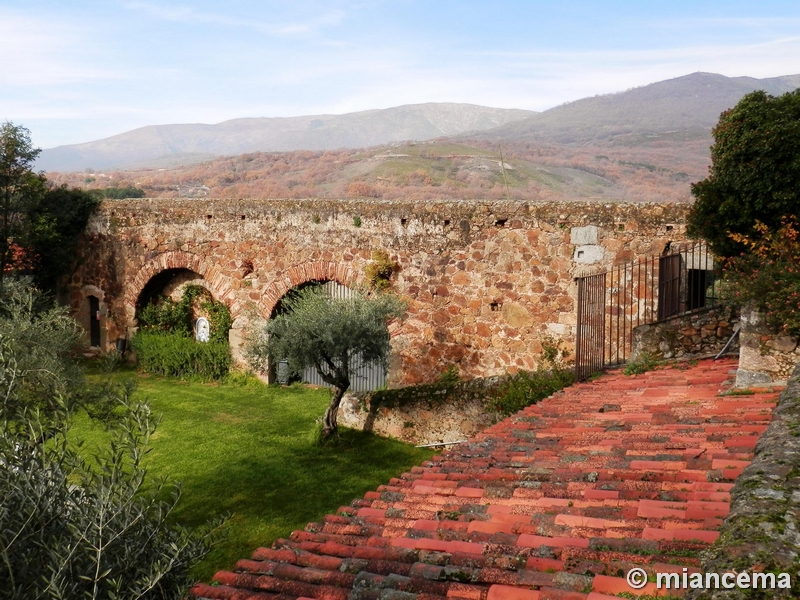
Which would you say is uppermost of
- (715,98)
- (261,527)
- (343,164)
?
(715,98)

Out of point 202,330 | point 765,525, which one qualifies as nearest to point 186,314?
point 202,330

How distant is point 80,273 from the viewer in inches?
691

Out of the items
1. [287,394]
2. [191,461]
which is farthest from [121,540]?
[287,394]

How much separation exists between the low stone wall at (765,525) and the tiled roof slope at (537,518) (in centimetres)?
37

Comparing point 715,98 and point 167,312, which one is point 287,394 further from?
point 715,98

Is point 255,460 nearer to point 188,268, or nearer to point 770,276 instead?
point 188,268

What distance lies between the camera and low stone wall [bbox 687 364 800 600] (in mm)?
2566

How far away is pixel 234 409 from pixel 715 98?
4444cm

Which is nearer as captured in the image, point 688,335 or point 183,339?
point 688,335

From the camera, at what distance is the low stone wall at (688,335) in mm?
8711

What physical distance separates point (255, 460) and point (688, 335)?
6479mm

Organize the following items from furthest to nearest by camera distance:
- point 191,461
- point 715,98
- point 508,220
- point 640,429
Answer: point 715,98 → point 508,220 → point 191,461 → point 640,429

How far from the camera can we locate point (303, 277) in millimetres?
14719

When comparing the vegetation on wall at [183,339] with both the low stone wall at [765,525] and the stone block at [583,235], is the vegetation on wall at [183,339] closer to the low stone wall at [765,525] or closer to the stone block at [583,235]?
the stone block at [583,235]
